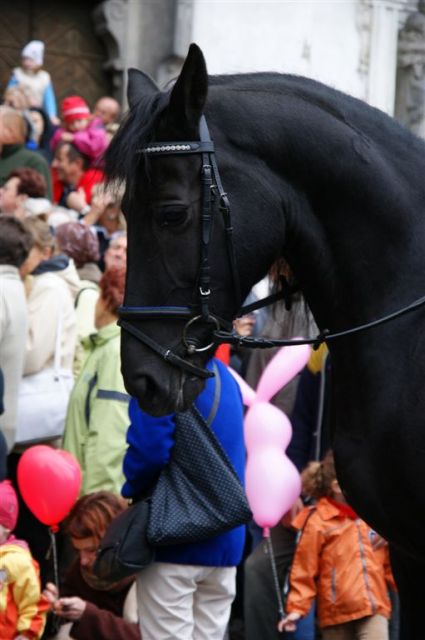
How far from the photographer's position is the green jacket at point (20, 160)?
33.4 feet

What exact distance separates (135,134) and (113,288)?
124 inches

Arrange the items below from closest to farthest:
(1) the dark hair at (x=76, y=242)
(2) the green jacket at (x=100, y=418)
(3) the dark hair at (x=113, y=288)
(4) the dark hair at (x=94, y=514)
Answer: (4) the dark hair at (x=94, y=514) → (2) the green jacket at (x=100, y=418) → (3) the dark hair at (x=113, y=288) → (1) the dark hair at (x=76, y=242)

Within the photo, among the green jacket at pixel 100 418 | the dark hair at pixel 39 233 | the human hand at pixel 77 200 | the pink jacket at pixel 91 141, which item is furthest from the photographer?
the pink jacket at pixel 91 141

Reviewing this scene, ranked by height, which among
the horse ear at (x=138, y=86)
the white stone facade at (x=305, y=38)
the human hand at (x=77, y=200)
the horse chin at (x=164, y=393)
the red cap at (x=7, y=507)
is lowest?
the red cap at (x=7, y=507)

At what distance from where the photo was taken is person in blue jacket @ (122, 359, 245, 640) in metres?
5.78

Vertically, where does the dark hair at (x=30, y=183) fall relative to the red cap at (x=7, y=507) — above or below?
above

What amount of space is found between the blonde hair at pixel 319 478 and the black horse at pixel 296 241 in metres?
2.46

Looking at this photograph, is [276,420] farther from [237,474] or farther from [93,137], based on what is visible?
[93,137]

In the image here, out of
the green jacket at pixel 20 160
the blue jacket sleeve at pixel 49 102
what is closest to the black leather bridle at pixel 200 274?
the green jacket at pixel 20 160

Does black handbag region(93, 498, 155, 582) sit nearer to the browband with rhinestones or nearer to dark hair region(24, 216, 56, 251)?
the browband with rhinestones

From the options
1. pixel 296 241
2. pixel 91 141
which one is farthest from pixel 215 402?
pixel 91 141

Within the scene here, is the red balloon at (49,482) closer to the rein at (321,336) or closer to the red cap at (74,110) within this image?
the rein at (321,336)

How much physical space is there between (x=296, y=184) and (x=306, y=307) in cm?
54

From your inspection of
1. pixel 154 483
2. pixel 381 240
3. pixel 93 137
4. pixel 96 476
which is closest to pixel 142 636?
pixel 154 483
